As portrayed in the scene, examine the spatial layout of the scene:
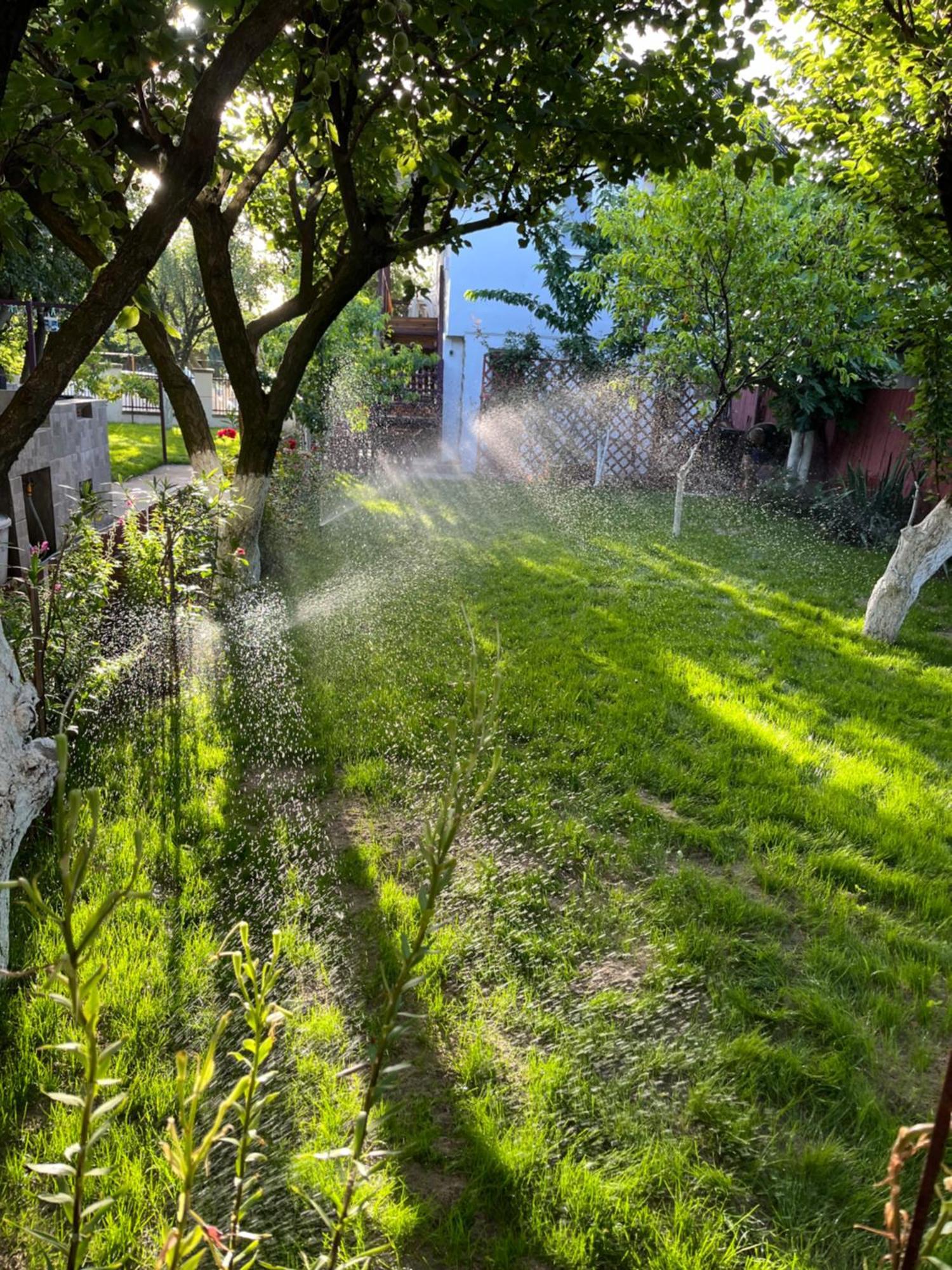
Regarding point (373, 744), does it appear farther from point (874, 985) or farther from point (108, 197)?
point (108, 197)

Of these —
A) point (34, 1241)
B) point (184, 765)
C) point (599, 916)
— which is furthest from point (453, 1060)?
point (184, 765)

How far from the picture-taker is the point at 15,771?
5.98ft

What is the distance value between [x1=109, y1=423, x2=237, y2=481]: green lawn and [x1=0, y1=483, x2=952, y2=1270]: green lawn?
15.3 feet

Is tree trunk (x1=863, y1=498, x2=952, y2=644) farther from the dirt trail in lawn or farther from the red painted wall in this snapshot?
the red painted wall

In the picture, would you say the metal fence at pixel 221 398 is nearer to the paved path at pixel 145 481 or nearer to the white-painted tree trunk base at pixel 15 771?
the paved path at pixel 145 481

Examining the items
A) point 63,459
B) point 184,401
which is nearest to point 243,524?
point 184,401

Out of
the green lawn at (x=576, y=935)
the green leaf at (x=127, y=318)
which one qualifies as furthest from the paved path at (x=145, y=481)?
the green leaf at (x=127, y=318)

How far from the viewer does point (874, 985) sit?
2.25 meters

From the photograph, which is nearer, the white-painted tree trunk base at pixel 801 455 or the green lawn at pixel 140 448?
the green lawn at pixel 140 448

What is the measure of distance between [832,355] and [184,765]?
7.42 metres

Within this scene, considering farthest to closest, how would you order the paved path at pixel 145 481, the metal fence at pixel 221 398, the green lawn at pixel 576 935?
the metal fence at pixel 221 398, the paved path at pixel 145 481, the green lawn at pixel 576 935

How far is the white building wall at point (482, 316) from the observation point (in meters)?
13.5

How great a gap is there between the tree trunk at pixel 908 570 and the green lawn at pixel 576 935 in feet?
1.33

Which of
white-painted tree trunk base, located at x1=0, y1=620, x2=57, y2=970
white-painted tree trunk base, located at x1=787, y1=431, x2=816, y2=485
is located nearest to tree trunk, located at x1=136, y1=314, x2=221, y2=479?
white-painted tree trunk base, located at x1=0, y1=620, x2=57, y2=970
